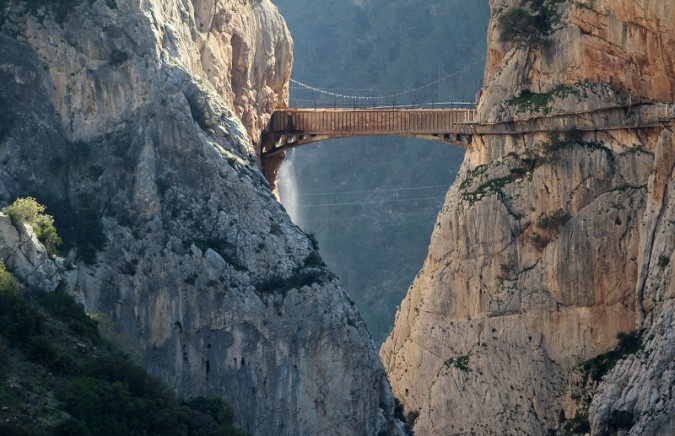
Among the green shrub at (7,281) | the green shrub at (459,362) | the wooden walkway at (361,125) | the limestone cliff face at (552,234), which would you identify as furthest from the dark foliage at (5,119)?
the green shrub at (459,362)

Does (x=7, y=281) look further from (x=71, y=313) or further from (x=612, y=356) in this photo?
(x=612, y=356)

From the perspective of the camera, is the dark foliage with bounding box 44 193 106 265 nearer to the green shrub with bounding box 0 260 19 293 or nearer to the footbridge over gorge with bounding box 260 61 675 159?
the green shrub with bounding box 0 260 19 293

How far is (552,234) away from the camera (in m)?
117

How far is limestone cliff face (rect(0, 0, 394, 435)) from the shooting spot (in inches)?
4067

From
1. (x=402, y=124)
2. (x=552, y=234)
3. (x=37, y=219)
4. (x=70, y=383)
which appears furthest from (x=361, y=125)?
(x=70, y=383)

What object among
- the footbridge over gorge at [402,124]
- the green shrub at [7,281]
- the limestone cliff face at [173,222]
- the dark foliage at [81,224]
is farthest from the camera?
the footbridge over gorge at [402,124]

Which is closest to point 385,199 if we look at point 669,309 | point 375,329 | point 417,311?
point 375,329

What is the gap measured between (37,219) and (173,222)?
23.5 feet

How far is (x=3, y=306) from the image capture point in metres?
90.7

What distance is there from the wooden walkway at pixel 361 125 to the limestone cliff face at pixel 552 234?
7.90ft

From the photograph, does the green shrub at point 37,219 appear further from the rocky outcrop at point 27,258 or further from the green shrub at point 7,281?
the green shrub at point 7,281

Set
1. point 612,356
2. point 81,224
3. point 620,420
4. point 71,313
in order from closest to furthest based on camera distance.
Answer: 1. point 71,313
2. point 81,224
3. point 620,420
4. point 612,356

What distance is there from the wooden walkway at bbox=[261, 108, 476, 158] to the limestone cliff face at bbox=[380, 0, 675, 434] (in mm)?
2408

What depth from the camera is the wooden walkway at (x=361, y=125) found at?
4818 inches
